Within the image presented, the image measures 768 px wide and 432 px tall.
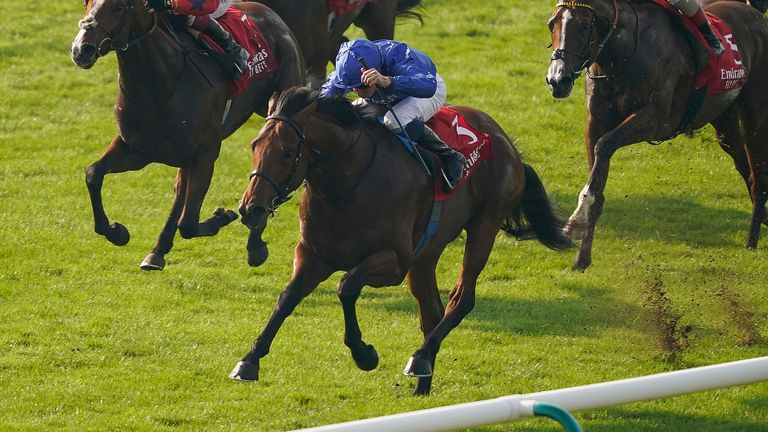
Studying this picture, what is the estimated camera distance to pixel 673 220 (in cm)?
1232

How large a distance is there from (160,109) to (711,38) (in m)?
4.02

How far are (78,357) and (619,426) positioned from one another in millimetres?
3496

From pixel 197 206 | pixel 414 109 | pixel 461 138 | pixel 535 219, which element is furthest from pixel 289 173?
pixel 197 206

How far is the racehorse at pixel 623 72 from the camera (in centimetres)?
934

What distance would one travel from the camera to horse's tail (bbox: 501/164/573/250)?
8734mm

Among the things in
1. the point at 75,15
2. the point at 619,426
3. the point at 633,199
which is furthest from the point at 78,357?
the point at 75,15

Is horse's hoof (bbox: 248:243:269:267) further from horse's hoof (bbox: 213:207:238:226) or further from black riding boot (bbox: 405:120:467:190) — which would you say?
black riding boot (bbox: 405:120:467:190)

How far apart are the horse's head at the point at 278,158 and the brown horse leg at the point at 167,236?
2.40m

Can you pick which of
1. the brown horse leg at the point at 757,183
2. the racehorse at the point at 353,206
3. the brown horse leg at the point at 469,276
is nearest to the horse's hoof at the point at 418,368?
the racehorse at the point at 353,206

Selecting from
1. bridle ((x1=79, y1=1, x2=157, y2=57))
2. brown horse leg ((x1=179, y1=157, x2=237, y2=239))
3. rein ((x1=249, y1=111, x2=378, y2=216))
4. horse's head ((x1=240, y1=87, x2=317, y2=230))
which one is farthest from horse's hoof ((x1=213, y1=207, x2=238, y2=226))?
horse's head ((x1=240, y1=87, x2=317, y2=230))

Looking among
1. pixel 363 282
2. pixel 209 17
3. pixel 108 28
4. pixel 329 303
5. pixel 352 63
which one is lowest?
pixel 329 303

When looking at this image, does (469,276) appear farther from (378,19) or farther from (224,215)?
(378,19)

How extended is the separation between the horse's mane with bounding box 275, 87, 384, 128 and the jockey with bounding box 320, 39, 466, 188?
101mm

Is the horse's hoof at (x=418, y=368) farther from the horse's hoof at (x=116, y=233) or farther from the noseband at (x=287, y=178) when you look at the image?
the horse's hoof at (x=116, y=233)
